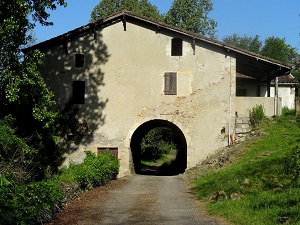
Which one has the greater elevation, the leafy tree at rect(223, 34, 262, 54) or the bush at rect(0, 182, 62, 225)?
the leafy tree at rect(223, 34, 262, 54)

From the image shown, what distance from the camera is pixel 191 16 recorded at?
189 ft

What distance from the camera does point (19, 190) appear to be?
34.8ft

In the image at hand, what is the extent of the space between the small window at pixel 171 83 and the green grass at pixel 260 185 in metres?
5.47

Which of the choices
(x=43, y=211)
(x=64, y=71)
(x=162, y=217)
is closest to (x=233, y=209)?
(x=162, y=217)

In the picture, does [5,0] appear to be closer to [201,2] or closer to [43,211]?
[43,211]

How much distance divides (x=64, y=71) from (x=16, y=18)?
826 centimetres

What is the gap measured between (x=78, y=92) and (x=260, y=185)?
1397cm

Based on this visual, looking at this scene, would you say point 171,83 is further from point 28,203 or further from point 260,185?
point 28,203

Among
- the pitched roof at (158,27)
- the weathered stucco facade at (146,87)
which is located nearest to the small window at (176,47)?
the weathered stucco facade at (146,87)

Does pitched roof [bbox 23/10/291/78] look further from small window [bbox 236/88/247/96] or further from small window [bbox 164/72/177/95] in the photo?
small window [bbox 236/88/247/96]

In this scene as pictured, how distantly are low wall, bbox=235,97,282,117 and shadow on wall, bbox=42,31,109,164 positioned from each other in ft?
26.4

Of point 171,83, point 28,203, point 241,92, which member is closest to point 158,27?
point 171,83

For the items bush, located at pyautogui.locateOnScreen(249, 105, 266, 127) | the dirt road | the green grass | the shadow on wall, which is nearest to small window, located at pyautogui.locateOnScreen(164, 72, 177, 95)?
the shadow on wall

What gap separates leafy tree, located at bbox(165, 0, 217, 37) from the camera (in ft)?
187
